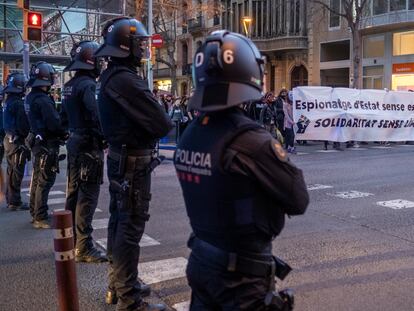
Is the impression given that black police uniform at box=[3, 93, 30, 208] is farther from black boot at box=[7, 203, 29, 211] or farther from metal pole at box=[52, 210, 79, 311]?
metal pole at box=[52, 210, 79, 311]

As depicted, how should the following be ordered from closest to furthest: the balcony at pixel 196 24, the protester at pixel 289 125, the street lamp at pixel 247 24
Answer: the protester at pixel 289 125 < the street lamp at pixel 247 24 < the balcony at pixel 196 24

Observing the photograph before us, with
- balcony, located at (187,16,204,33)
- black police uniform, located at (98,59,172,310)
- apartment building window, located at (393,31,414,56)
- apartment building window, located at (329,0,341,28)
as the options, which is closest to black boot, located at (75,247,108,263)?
black police uniform, located at (98,59,172,310)

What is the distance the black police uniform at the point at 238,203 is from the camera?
238 cm

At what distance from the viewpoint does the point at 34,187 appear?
7.44 metres

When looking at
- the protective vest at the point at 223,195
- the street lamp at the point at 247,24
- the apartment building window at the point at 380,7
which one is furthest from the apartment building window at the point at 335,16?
the protective vest at the point at 223,195

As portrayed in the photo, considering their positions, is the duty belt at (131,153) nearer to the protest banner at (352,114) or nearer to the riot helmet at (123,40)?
the riot helmet at (123,40)

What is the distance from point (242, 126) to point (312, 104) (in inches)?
616

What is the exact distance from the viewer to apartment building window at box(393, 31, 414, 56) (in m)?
30.6

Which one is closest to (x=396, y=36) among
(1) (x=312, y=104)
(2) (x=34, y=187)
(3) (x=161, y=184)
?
(1) (x=312, y=104)

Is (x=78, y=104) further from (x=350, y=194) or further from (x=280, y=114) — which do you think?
(x=280, y=114)

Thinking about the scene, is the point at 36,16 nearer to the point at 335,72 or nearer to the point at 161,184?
the point at 161,184

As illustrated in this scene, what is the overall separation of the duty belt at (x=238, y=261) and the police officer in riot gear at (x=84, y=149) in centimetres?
325

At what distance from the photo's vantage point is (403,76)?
1214 inches

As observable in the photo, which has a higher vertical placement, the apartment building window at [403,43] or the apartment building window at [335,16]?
the apartment building window at [335,16]
